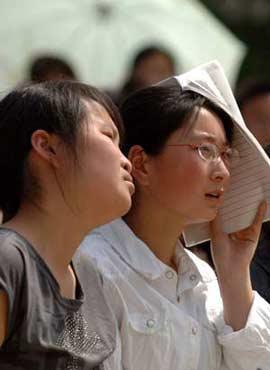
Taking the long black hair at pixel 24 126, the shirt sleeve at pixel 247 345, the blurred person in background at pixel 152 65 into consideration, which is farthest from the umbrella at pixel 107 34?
the long black hair at pixel 24 126

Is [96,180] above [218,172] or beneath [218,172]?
above

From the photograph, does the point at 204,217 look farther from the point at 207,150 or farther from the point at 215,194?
the point at 207,150

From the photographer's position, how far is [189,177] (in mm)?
2977

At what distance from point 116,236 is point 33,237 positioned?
1.79 feet

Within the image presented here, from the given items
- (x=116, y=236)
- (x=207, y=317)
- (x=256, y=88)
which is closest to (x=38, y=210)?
(x=116, y=236)

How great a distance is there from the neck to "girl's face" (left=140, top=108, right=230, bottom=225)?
0.08ft

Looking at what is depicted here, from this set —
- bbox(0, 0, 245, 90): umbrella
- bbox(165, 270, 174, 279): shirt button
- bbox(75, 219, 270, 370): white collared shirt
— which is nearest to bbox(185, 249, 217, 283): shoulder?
bbox(75, 219, 270, 370): white collared shirt

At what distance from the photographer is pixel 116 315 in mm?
2846

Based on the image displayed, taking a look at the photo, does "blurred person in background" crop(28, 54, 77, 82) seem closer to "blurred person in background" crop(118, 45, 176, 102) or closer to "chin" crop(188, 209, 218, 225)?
"blurred person in background" crop(118, 45, 176, 102)

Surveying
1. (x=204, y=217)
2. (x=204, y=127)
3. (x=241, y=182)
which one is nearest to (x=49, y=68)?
(x=241, y=182)

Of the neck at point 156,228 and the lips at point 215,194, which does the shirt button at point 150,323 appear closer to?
the neck at point 156,228

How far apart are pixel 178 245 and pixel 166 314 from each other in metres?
0.28

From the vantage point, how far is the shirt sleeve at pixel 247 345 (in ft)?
9.79

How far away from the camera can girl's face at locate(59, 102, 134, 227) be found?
256cm
